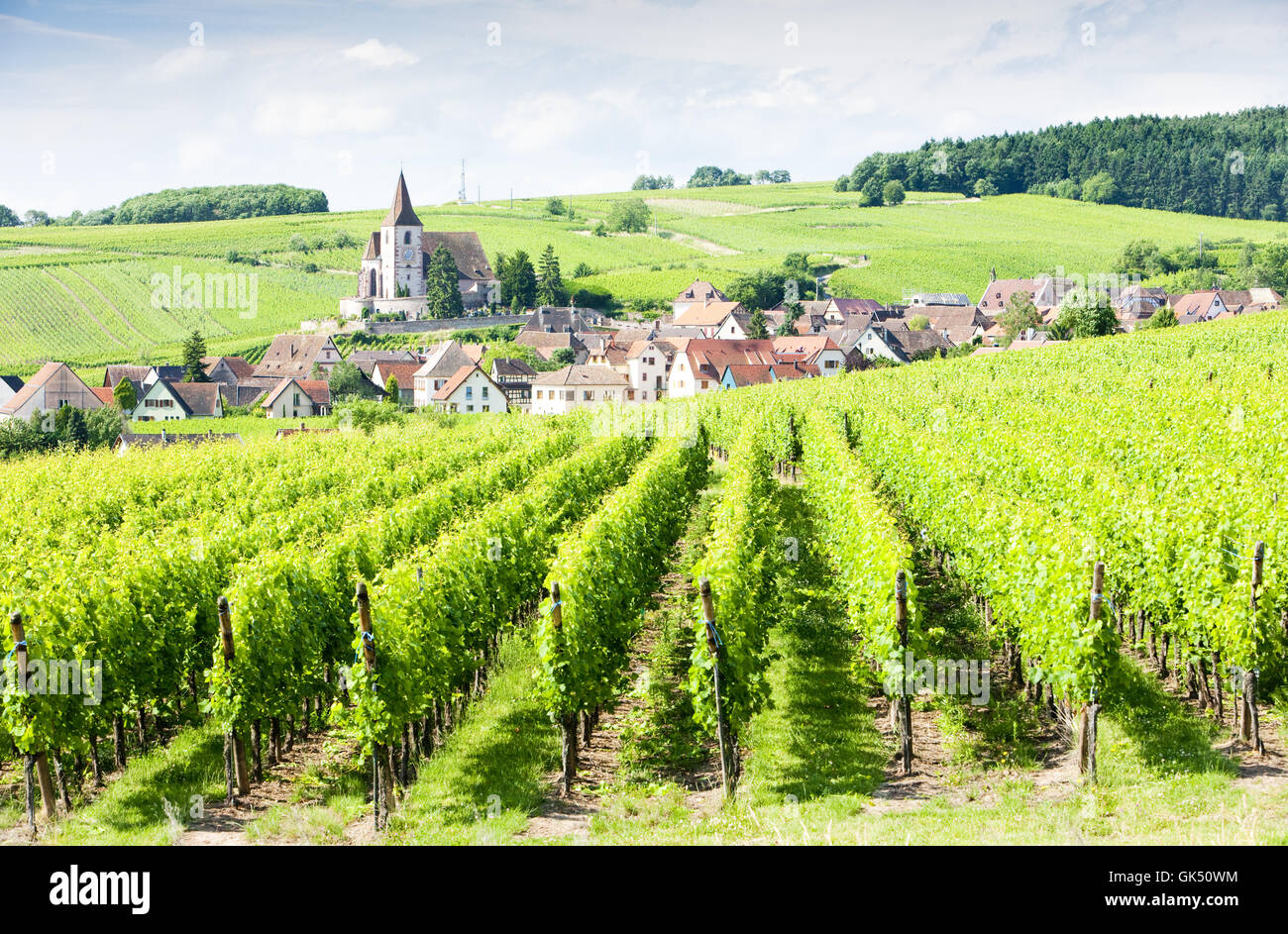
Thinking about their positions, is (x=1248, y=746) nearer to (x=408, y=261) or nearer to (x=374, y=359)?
(x=374, y=359)

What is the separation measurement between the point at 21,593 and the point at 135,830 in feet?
12.1

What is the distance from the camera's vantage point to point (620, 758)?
42.7 feet

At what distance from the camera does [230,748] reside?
41.5 ft

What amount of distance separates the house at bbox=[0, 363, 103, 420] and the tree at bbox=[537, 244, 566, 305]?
2233 inches

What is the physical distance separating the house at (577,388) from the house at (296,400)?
17.6 m

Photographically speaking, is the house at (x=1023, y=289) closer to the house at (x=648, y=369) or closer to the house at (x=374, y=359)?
the house at (x=648, y=369)

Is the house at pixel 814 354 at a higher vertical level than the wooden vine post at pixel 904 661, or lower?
higher

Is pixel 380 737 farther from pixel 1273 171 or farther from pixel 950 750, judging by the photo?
pixel 1273 171

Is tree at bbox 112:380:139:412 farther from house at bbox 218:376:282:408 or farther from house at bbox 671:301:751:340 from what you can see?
house at bbox 671:301:751:340

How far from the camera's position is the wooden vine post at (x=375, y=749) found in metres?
11.7

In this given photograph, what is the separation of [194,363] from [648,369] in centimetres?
4149

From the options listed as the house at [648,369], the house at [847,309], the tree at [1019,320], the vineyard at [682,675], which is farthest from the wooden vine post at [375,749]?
the house at [847,309]

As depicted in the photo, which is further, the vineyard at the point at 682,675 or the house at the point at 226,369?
the house at the point at 226,369

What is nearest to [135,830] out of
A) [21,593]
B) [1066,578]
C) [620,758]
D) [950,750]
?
[21,593]
